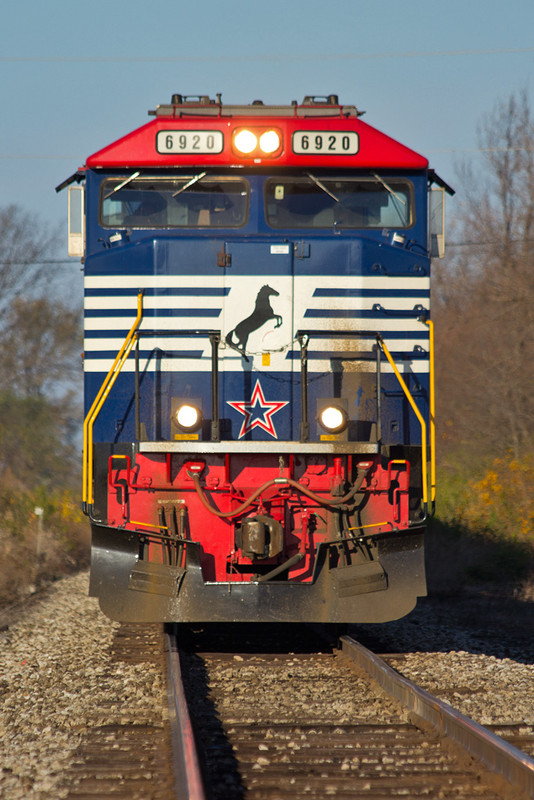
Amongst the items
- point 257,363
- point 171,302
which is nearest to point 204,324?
point 171,302

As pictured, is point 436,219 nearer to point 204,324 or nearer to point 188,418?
point 204,324

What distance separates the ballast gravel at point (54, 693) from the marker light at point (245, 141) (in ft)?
13.7

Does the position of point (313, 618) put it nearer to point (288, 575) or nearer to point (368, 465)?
point (288, 575)

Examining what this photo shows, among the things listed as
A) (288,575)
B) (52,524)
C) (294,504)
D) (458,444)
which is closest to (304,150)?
(294,504)

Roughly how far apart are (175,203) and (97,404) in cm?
182

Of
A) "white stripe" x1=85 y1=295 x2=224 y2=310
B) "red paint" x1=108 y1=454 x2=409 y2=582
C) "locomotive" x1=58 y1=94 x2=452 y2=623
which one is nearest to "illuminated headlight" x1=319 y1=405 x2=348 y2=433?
"locomotive" x1=58 y1=94 x2=452 y2=623

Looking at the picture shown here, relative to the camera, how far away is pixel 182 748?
4.27 metres

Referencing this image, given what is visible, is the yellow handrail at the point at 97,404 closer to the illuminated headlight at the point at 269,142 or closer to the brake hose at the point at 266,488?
the brake hose at the point at 266,488

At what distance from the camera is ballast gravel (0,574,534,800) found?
4656 mm

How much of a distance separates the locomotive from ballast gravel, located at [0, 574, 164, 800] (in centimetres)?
62

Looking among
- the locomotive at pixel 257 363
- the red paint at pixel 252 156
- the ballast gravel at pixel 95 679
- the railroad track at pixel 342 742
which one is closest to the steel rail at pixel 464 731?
the railroad track at pixel 342 742

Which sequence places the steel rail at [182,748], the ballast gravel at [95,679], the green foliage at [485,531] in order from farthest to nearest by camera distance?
the green foliage at [485,531]
the ballast gravel at [95,679]
the steel rail at [182,748]

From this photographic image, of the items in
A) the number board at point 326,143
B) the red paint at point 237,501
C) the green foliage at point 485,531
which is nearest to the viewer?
the red paint at point 237,501

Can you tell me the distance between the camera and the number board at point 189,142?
725 cm
